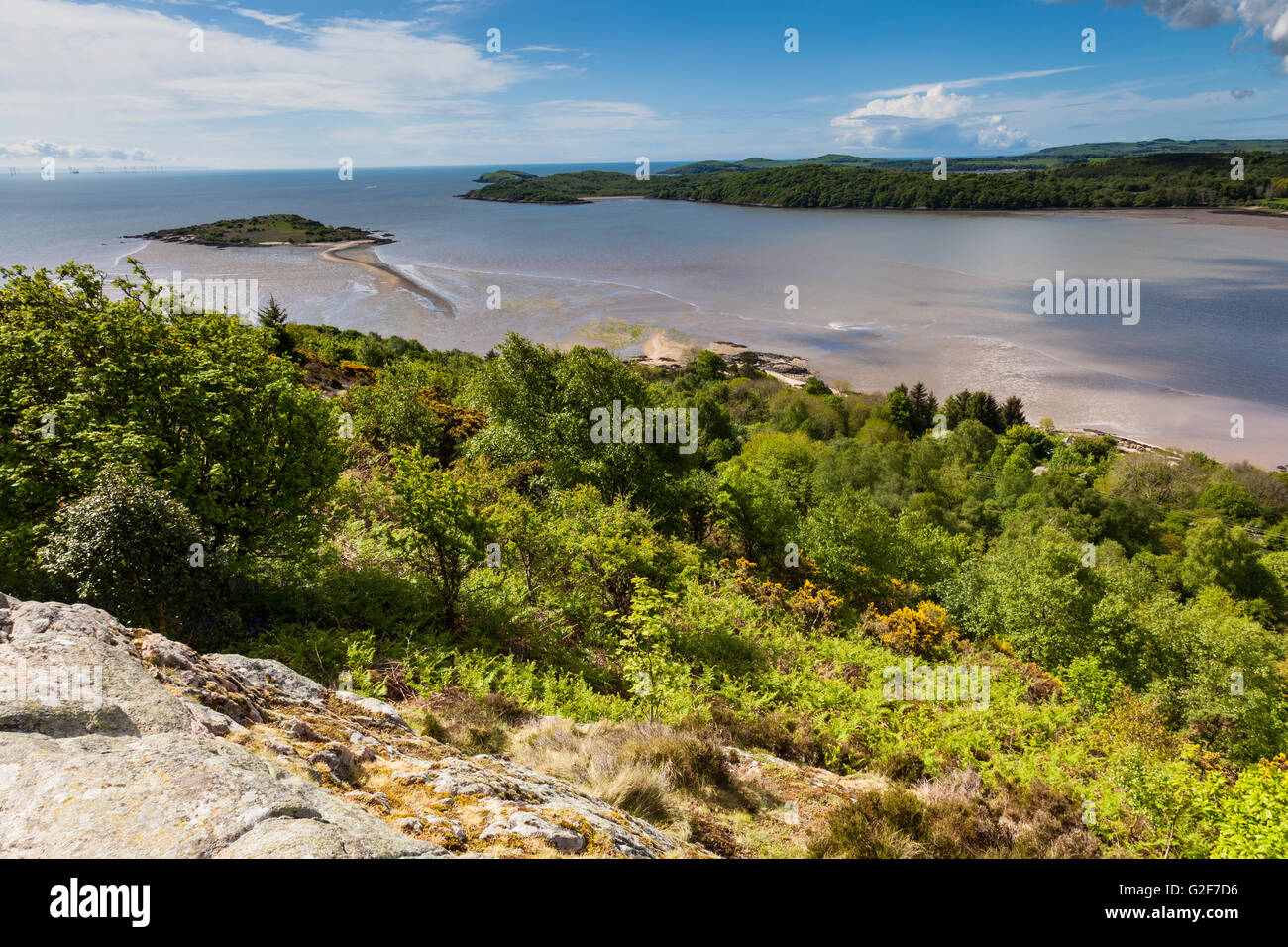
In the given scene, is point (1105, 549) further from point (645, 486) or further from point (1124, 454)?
point (645, 486)

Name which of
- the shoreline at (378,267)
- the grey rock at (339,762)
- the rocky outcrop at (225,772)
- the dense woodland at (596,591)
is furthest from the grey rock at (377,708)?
the shoreline at (378,267)

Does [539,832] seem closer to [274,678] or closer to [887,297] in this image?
[274,678]

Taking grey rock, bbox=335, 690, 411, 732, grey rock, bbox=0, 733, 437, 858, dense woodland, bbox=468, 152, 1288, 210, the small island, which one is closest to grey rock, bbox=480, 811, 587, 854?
grey rock, bbox=0, 733, 437, 858

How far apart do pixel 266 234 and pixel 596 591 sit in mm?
134699

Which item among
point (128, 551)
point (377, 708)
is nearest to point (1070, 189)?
point (377, 708)

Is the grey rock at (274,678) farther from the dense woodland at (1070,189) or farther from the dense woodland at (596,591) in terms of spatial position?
the dense woodland at (1070,189)

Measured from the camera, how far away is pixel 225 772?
367 cm

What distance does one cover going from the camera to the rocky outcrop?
318 centimetres

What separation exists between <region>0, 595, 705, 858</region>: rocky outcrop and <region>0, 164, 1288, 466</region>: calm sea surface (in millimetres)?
57336

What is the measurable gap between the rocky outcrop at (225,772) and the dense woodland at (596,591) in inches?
67.8

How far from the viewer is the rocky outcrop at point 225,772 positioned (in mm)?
3180

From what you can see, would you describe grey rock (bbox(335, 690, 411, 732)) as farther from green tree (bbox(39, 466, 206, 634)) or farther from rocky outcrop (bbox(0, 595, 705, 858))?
green tree (bbox(39, 466, 206, 634))

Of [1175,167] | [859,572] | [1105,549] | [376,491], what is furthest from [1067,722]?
[1175,167]

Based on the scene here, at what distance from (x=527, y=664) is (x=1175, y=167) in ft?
886
